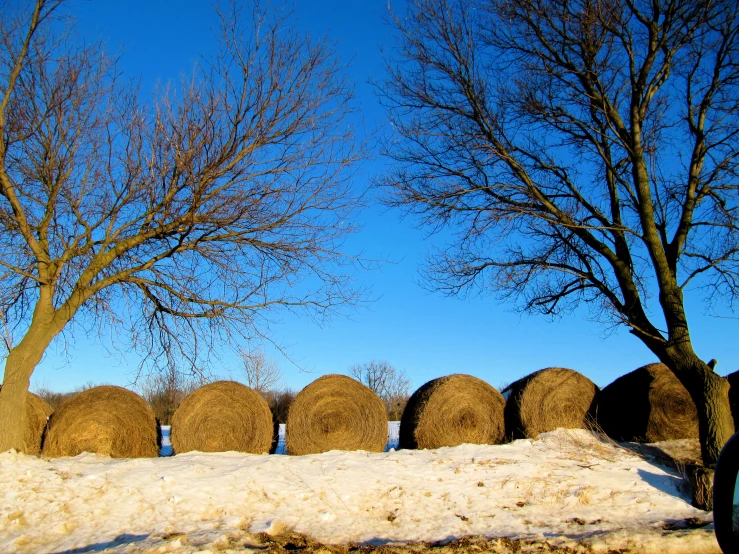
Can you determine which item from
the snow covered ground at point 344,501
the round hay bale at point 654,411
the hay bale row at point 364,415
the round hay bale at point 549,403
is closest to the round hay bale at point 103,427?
the hay bale row at point 364,415

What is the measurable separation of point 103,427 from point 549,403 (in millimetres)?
7576

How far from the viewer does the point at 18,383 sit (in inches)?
360

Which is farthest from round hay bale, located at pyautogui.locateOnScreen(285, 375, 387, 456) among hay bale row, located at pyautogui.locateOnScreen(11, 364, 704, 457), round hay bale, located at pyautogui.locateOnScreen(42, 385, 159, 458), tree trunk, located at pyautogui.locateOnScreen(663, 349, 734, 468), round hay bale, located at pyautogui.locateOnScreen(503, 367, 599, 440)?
tree trunk, located at pyautogui.locateOnScreen(663, 349, 734, 468)

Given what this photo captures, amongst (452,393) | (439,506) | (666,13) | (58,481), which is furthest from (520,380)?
(58,481)

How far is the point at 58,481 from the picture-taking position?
7.81 m

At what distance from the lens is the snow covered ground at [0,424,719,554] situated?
6645 mm

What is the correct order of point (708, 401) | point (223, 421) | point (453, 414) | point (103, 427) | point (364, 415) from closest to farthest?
point (708, 401) → point (103, 427) → point (223, 421) → point (364, 415) → point (453, 414)

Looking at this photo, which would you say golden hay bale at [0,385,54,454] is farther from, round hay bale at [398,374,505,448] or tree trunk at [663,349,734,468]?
tree trunk at [663,349,734,468]

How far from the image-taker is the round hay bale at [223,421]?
10047 mm

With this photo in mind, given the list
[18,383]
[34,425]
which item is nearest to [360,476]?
[18,383]

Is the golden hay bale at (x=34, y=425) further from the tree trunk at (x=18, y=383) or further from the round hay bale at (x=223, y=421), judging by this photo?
the round hay bale at (x=223, y=421)

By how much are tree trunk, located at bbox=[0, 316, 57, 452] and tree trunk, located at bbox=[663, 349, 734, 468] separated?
9.95 m

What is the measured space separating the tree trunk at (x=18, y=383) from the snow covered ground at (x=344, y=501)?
14.7 inches

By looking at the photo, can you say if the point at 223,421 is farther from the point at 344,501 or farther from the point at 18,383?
the point at 344,501
